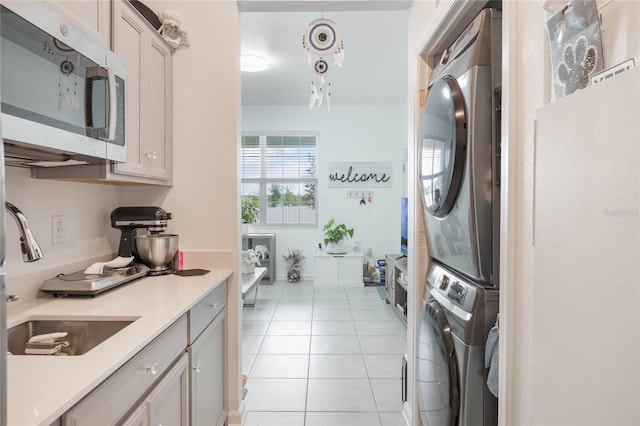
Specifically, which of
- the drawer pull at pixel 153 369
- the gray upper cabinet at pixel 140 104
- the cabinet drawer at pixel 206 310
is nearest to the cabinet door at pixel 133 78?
the gray upper cabinet at pixel 140 104

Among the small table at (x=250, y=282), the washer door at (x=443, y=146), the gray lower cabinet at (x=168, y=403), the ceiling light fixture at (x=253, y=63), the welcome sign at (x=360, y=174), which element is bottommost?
the small table at (x=250, y=282)

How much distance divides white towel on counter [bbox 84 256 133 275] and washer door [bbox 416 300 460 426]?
1.48 meters

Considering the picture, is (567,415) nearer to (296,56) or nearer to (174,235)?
(174,235)

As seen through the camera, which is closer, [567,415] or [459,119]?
[567,415]

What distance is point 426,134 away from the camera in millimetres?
1695

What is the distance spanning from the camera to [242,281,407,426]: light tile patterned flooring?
7.29ft

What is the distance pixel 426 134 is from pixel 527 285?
953 mm

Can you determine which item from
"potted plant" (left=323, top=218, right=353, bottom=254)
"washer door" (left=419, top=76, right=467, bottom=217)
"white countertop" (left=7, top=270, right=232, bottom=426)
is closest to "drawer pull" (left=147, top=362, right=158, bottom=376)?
"white countertop" (left=7, top=270, right=232, bottom=426)

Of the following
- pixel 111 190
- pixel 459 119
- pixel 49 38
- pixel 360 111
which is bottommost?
pixel 111 190

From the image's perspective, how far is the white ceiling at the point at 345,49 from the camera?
2.05 metres

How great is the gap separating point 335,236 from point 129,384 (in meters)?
4.74

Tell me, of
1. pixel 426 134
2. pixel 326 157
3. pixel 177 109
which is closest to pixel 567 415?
pixel 426 134

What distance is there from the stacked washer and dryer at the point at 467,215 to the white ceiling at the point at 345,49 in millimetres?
889

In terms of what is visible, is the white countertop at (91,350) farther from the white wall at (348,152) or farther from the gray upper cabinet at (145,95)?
the white wall at (348,152)
